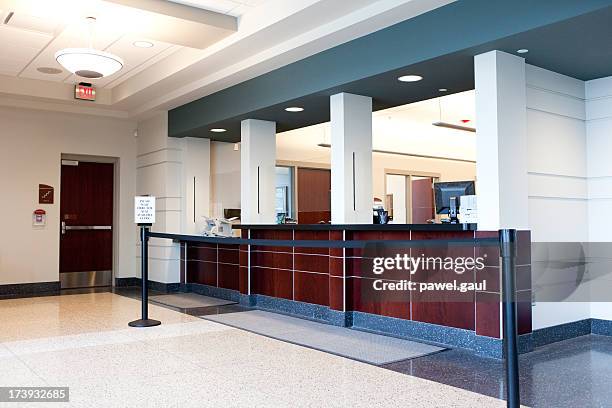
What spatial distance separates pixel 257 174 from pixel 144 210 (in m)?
2.16

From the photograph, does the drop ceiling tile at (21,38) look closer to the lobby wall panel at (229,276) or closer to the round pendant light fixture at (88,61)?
the round pendant light fixture at (88,61)

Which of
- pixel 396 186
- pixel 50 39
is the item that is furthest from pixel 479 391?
pixel 396 186

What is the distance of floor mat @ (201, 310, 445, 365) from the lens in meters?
4.64

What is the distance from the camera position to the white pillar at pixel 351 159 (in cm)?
619

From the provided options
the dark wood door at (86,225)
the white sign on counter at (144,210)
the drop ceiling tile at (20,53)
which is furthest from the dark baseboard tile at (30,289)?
the white sign on counter at (144,210)

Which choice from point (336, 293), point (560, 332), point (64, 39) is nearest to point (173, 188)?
point (64, 39)

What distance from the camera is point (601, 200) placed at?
5.69m

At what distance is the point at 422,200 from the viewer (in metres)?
13.6

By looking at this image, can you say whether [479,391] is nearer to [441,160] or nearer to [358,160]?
[358,160]

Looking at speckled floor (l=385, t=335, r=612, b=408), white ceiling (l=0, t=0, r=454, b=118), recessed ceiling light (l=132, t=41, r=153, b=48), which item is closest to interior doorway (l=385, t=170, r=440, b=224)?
white ceiling (l=0, t=0, r=454, b=118)

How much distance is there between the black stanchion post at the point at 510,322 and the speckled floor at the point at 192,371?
26.3 inches

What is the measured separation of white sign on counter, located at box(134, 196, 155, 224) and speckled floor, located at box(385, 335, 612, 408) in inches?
126

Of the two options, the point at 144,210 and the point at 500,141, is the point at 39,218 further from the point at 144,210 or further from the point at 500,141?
the point at 500,141

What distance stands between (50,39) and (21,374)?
431 cm
